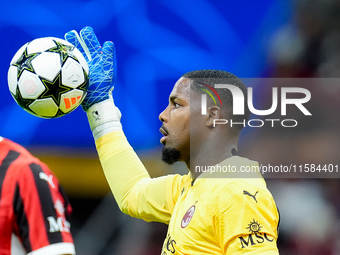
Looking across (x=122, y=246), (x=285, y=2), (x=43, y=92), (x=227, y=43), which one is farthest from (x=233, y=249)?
(x=285, y=2)

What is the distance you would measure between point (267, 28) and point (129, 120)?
4.84 feet

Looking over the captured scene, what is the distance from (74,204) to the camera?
4836 millimetres

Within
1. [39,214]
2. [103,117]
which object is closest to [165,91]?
[103,117]

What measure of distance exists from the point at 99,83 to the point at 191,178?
803 millimetres

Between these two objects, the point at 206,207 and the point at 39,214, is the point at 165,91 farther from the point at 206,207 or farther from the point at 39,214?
the point at 39,214

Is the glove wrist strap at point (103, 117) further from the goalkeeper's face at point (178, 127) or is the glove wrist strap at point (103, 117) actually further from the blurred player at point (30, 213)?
the blurred player at point (30, 213)

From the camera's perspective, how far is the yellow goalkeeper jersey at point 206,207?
8.26ft

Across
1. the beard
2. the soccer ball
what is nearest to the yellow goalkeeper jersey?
the beard

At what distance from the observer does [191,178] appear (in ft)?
10.2

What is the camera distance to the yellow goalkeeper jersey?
2518 mm

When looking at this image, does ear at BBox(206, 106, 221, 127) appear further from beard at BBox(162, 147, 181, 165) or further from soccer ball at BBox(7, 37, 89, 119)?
soccer ball at BBox(7, 37, 89, 119)

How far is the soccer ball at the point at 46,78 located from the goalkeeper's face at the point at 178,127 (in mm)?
516

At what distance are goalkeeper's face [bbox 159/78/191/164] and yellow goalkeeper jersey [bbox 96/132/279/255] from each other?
18 cm

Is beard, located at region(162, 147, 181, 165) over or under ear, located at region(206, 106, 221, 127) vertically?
under
